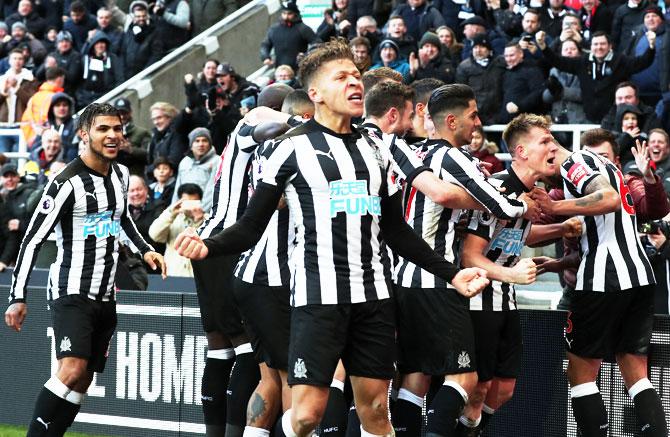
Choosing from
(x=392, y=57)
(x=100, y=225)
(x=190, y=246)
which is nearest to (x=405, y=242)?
(x=190, y=246)

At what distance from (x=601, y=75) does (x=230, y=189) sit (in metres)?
6.64

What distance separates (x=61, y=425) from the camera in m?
7.82

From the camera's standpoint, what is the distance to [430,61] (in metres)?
13.7

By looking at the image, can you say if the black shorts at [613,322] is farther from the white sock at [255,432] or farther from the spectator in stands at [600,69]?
the spectator in stands at [600,69]

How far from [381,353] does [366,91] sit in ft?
7.09

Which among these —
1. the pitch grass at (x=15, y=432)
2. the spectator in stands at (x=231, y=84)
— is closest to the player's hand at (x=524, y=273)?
the pitch grass at (x=15, y=432)

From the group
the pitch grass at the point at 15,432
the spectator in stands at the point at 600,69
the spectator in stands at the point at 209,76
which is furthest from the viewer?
the spectator in stands at the point at 209,76

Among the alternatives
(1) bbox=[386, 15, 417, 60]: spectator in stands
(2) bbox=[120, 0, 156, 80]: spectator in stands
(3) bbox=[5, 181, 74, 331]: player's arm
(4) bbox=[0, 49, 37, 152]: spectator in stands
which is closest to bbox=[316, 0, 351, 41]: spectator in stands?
→ (1) bbox=[386, 15, 417, 60]: spectator in stands

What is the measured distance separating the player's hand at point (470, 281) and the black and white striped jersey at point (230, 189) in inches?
72.3

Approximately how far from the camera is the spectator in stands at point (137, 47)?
63.0 feet

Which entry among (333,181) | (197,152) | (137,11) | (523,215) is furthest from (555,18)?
(333,181)

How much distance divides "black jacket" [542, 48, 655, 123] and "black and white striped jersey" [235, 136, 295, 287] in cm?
674

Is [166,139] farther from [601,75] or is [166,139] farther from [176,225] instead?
[601,75]

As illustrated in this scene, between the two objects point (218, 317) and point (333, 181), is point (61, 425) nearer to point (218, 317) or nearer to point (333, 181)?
point (218, 317)
